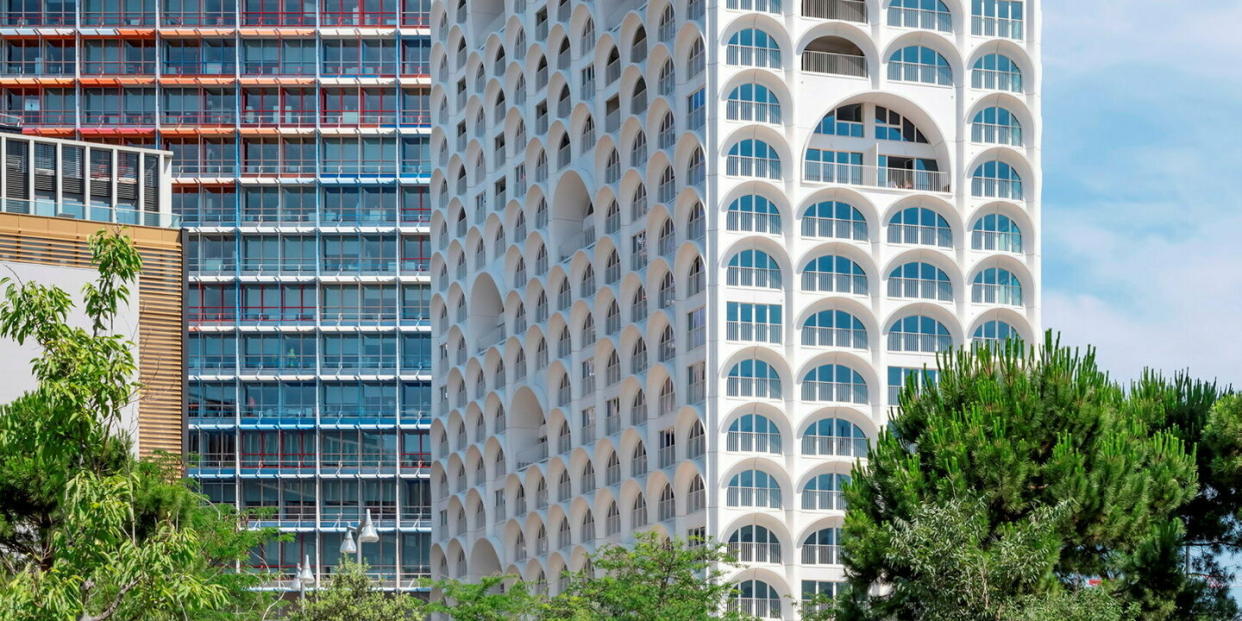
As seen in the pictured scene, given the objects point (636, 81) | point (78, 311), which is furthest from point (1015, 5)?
point (78, 311)

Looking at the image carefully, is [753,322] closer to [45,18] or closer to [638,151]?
[638,151]

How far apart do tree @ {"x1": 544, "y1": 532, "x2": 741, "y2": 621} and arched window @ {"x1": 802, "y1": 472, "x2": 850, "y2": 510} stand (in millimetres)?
8145

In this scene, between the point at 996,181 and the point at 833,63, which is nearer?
the point at 833,63

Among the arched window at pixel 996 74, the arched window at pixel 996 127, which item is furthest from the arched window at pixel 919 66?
the arched window at pixel 996 127

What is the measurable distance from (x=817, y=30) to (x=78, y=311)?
33565 millimetres

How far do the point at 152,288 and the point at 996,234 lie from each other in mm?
37047

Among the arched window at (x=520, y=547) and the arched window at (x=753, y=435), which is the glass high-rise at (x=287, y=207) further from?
the arched window at (x=753, y=435)

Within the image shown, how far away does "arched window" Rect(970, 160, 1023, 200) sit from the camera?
91625 mm

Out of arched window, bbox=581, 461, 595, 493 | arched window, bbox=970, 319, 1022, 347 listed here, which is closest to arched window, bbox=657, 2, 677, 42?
arched window, bbox=970, 319, 1022, 347

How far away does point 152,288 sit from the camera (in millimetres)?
76875

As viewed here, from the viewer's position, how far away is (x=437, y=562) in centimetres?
11981

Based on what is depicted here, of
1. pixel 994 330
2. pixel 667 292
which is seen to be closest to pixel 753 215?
pixel 667 292

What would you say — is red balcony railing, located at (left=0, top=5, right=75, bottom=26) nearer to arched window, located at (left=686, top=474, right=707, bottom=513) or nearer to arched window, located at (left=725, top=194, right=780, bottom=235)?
arched window, located at (left=725, top=194, right=780, bottom=235)

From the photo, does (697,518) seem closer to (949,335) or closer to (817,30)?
(949,335)
